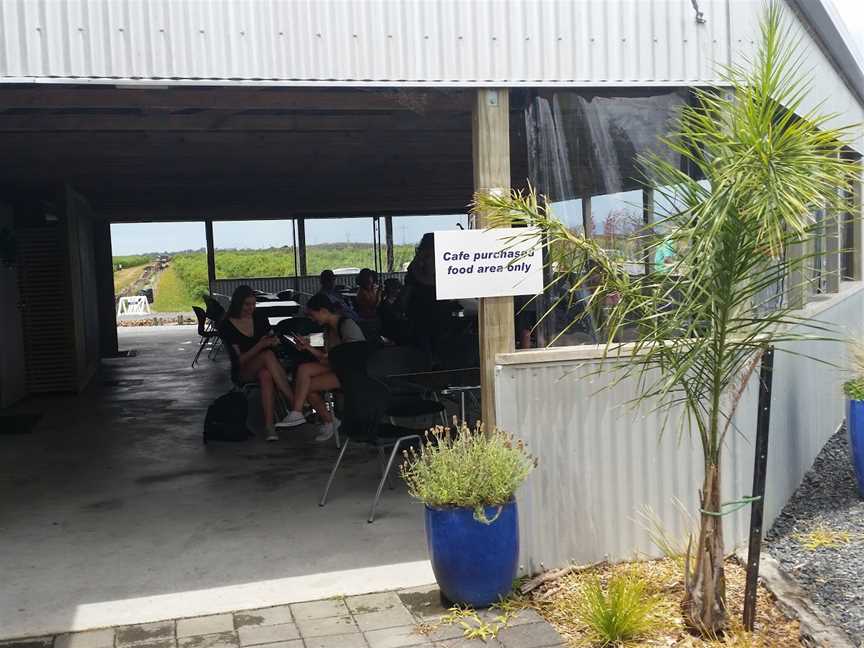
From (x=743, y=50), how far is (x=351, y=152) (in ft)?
14.7

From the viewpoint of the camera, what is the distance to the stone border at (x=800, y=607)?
3268mm

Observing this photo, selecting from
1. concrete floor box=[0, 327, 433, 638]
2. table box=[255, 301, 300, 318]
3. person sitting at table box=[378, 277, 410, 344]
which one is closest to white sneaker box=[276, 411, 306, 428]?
concrete floor box=[0, 327, 433, 638]

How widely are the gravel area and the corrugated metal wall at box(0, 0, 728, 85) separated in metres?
2.16

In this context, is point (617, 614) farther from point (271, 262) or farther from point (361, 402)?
point (271, 262)

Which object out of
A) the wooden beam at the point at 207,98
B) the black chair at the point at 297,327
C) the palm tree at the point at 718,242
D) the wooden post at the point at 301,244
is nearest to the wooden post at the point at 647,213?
the palm tree at the point at 718,242

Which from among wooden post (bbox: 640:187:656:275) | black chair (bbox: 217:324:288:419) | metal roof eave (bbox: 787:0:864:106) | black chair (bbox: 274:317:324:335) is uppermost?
metal roof eave (bbox: 787:0:864:106)

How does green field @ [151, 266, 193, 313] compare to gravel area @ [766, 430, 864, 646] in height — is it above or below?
above

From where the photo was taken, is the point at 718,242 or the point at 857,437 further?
the point at 857,437

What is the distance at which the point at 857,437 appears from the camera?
199 inches

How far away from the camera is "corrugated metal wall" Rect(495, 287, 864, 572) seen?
377cm

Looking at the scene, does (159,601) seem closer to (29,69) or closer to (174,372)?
(29,69)

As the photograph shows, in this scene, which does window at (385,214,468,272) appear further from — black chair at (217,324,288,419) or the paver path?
the paver path

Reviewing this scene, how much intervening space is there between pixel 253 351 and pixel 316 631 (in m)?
3.58

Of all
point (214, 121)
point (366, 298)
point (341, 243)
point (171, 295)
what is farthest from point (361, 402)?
point (171, 295)
